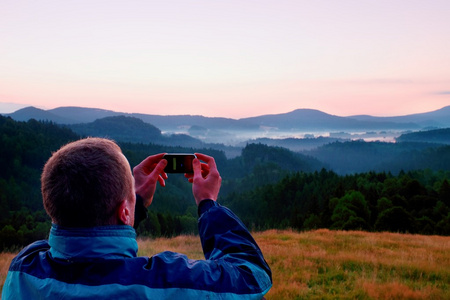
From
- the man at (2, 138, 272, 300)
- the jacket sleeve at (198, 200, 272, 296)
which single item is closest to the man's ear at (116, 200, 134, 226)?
the man at (2, 138, 272, 300)

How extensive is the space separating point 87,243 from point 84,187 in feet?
0.78

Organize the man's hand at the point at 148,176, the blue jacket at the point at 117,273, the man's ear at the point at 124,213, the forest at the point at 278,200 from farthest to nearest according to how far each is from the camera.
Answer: the forest at the point at 278,200, the man's hand at the point at 148,176, the man's ear at the point at 124,213, the blue jacket at the point at 117,273

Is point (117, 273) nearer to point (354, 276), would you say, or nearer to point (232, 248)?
point (232, 248)

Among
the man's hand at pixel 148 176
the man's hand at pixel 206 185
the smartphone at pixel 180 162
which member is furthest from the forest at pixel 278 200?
the man's hand at pixel 206 185

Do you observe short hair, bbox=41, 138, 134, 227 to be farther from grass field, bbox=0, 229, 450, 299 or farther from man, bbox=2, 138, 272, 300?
grass field, bbox=0, 229, 450, 299

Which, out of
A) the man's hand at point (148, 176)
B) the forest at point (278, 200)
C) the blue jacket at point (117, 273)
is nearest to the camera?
the blue jacket at point (117, 273)

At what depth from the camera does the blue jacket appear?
1.56 meters

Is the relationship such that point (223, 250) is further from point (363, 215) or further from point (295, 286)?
point (363, 215)

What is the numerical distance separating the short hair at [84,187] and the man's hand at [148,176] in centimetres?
65

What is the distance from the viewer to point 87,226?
1.62 m

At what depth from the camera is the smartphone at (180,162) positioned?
2.38 m

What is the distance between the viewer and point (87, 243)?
1.60 m

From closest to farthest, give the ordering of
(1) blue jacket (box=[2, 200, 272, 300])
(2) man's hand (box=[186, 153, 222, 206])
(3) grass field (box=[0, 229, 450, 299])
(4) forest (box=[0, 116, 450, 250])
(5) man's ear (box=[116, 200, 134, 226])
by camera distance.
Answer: (1) blue jacket (box=[2, 200, 272, 300]) → (5) man's ear (box=[116, 200, 134, 226]) → (2) man's hand (box=[186, 153, 222, 206]) → (3) grass field (box=[0, 229, 450, 299]) → (4) forest (box=[0, 116, 450, 250])

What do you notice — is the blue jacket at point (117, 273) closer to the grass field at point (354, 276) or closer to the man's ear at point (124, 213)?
the man's ear at point (124, 213)
